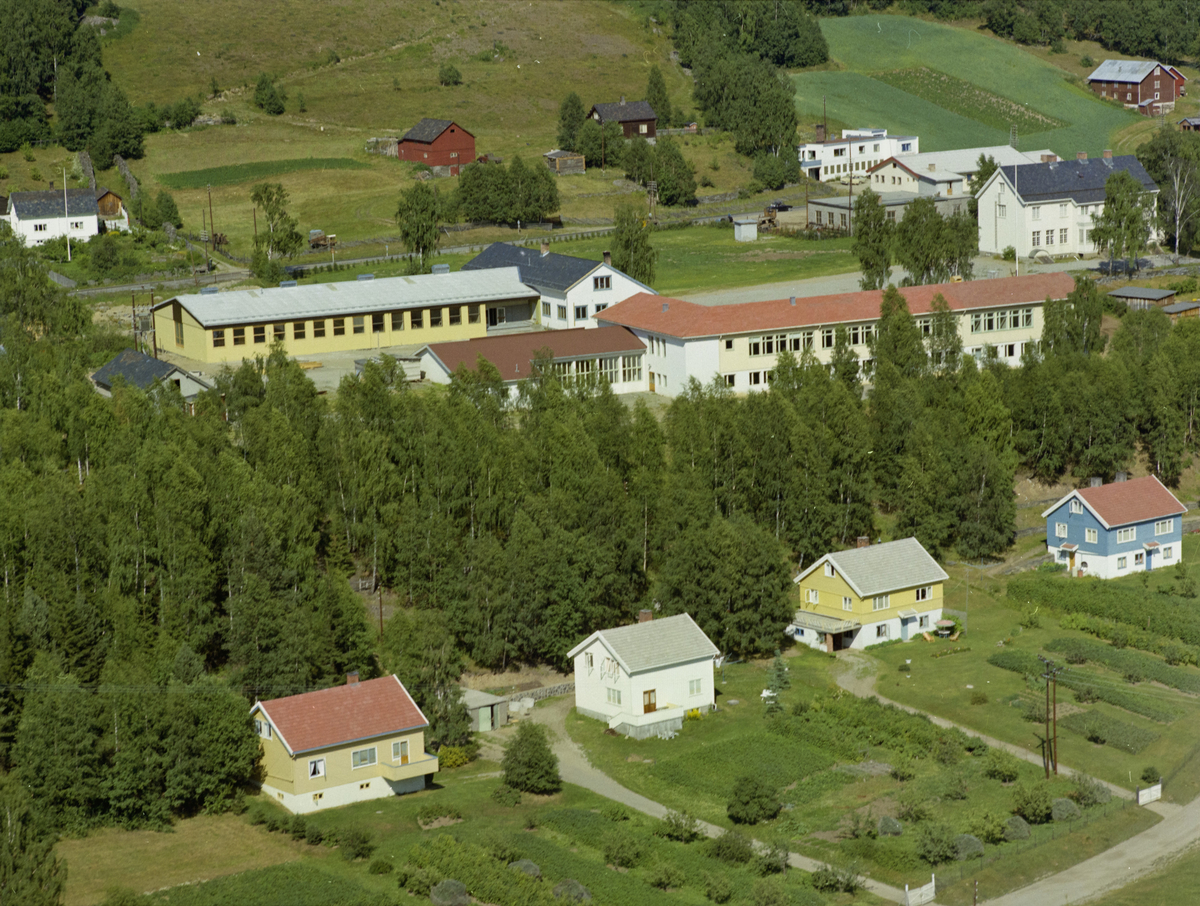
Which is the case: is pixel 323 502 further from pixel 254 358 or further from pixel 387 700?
pixel 254 358

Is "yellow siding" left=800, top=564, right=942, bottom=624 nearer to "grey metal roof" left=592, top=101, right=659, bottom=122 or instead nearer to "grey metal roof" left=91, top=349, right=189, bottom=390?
"grey metal roof" left=91, top=349, right=189, bottom=390

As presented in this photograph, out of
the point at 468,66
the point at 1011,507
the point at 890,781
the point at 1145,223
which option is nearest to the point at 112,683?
the point at 890,781

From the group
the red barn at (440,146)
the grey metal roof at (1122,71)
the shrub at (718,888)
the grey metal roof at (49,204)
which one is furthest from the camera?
the grey metal roof at (1122,71)

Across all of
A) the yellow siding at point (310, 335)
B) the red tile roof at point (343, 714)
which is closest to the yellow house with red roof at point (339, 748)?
the red tile roof at point (343, 714)

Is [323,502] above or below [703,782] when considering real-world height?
above

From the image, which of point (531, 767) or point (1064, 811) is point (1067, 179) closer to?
point (1064, 811)

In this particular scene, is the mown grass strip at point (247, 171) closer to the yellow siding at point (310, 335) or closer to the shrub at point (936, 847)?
the yellow siding at point (310, 335)

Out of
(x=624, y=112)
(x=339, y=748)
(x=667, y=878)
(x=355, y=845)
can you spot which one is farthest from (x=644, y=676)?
(x=624, y=112)

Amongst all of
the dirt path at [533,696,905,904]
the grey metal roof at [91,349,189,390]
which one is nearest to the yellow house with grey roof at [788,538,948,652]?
the dirt path at [533,696,905,904]
